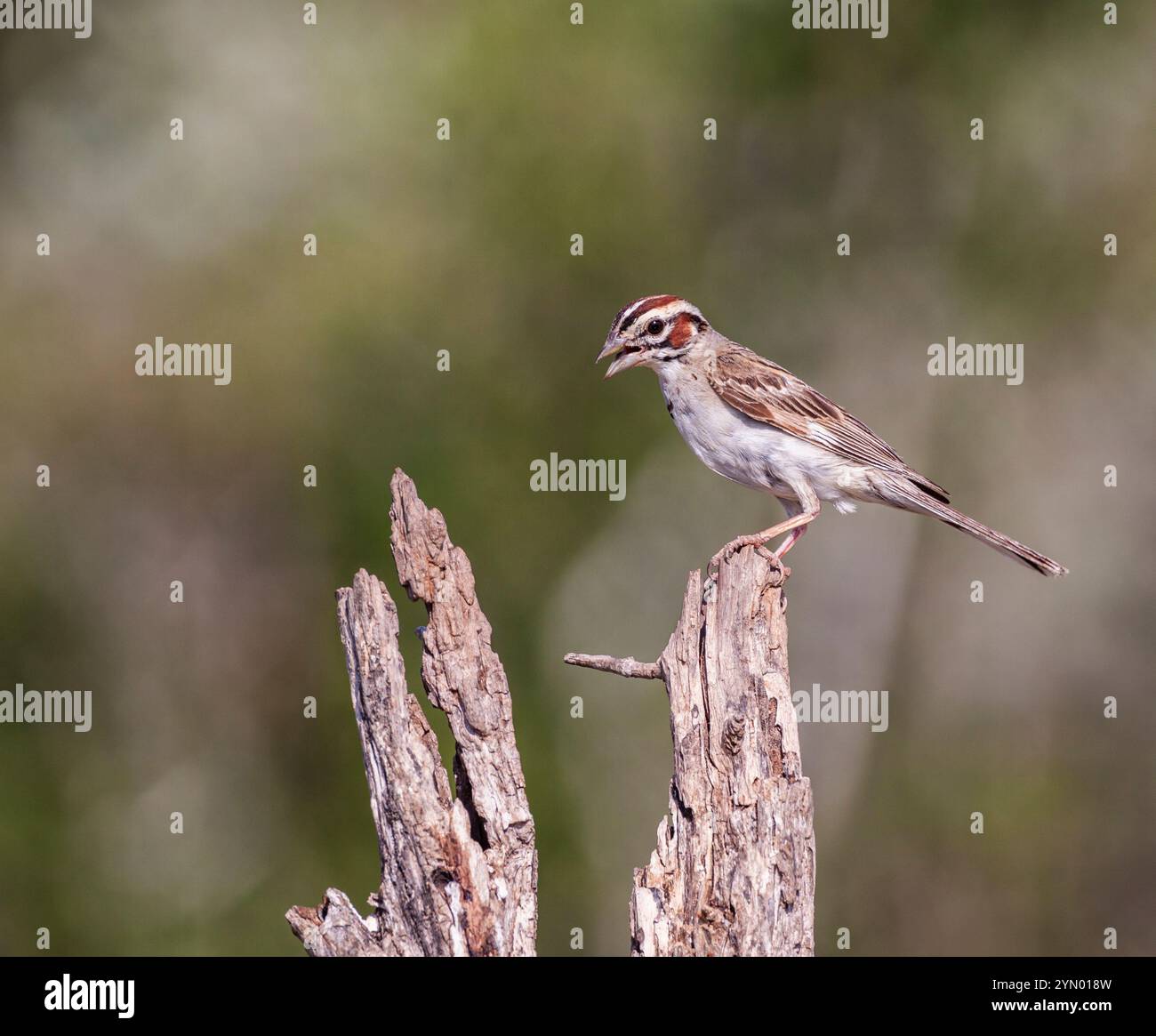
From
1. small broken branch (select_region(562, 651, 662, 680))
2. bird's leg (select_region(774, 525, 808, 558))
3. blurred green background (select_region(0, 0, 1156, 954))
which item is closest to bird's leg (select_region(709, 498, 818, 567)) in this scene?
bird's leg (select_region(774, 525, 808, 558))

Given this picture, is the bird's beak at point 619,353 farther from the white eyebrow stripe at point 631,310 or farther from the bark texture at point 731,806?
the bark texture at point 731,806

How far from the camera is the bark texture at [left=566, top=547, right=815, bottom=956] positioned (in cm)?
685

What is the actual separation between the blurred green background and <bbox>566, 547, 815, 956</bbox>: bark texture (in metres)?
8.93

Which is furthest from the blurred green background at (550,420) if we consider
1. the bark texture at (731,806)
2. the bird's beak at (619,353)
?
the bark texture at (731,806)

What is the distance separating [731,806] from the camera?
23.0ft

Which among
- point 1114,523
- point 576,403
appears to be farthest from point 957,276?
point 576,403

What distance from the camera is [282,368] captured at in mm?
17047

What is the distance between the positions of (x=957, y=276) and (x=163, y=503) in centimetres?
1018

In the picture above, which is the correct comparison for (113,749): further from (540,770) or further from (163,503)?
(540,770)

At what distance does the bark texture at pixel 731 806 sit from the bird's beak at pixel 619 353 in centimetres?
251

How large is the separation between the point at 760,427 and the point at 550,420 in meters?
7.36

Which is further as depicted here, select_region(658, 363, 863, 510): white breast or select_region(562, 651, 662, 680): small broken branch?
select_region(658, 363, 863, 510): white breast

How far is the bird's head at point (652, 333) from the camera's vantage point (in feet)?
31.9

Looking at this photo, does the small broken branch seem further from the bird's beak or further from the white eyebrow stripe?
the white eyebrow stripe
